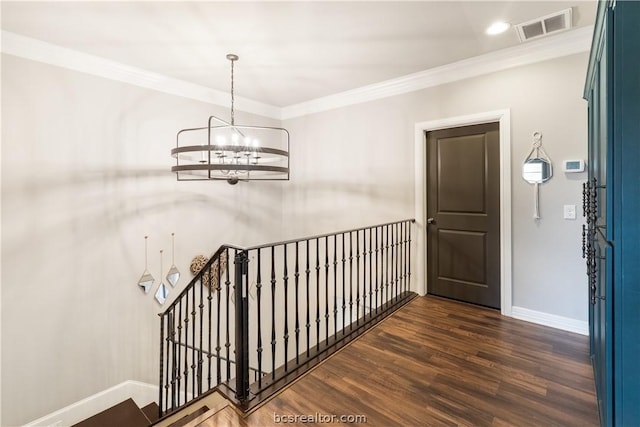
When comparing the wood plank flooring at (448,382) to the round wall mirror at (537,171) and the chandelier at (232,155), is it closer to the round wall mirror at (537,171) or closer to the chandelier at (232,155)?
the round wall mirror at (537,171)

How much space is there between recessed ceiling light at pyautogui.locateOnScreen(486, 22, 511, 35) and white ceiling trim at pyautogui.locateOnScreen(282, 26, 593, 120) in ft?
1.30

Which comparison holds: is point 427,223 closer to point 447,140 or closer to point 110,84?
point 447,140

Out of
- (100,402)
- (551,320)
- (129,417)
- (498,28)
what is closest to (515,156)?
(498,28)

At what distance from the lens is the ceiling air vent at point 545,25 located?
7.65ft

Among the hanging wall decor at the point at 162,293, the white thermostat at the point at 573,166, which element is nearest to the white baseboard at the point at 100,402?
the hanging wall decor at the point at 162,293

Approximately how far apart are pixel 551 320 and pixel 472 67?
8.46 ft

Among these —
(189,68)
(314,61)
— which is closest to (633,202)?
(314,61)

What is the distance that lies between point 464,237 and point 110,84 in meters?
4.10

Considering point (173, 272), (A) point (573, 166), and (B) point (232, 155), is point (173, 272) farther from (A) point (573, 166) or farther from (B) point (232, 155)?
(A) point (573, 166)

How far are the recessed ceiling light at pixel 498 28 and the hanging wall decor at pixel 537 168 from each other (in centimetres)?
96

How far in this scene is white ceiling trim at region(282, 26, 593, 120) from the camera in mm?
2600

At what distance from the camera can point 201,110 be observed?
3910 millimetres

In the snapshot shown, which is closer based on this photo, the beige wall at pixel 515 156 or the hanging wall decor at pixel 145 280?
the beige wall at pixel 515 156

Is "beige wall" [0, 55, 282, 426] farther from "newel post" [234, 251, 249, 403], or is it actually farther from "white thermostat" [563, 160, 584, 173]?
"white thermostat" [563, 160, 584, 173]
